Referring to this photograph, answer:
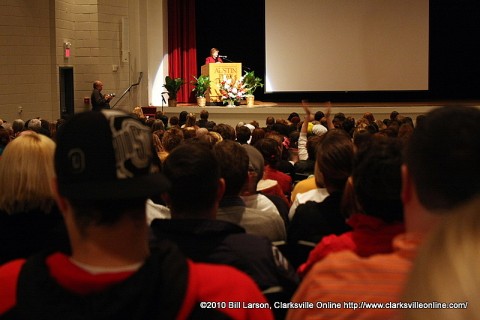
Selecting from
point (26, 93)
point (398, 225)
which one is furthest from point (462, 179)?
point (26, 93)

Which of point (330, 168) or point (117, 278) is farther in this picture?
point (330, 168)

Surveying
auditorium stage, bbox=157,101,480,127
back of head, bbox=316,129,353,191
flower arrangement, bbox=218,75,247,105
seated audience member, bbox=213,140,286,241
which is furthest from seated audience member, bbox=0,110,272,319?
flower arrangement, bbox=218,75,247,105

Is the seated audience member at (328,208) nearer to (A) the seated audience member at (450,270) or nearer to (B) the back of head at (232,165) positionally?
(B) the back of head at (232,165)

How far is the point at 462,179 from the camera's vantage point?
132 cm

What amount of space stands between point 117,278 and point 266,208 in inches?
88.0

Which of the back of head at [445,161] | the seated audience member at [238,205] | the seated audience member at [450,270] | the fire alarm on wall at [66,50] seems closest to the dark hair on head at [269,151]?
the seated audience member at [238,205]

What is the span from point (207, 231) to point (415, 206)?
91cm

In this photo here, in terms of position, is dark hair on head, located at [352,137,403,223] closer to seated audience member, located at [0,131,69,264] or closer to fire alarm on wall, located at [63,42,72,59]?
seated audience member, located at [0,131,69,264]

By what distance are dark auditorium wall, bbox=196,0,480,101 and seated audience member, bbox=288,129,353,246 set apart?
583 inches

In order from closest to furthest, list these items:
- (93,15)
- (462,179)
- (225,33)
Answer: (462,179)
(93,15)
(225,33)

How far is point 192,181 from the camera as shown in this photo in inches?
Result: 96.8

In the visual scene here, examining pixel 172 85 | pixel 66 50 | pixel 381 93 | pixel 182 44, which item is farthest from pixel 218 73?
pixel 381 93

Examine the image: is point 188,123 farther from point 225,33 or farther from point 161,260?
point 225,33

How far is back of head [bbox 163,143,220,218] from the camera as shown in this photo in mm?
2430
